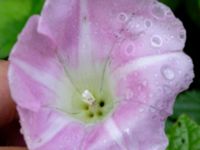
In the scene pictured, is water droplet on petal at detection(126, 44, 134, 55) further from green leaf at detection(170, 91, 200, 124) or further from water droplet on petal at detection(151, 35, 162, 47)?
green leaf at detection(170, 91, 200, 124)

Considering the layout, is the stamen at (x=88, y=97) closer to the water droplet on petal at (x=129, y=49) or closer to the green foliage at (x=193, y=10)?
the water droplet on petal at (x=129, y=49)

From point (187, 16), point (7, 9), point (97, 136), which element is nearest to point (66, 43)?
point (97, 136)

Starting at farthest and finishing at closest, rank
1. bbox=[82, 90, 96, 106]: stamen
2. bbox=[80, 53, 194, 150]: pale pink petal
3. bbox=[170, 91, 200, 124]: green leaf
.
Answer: bbox=[170, 91, 200, 124]: green leaf, bbox=[82, 90, 96, 106]: stamen, bbox=[80, 53, 194, 150]: pale pink petal

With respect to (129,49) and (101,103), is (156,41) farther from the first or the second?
(101,103)

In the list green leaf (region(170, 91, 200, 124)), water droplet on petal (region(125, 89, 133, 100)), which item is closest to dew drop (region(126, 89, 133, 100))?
water droplet on petal (region(125, 89, 133, 100))

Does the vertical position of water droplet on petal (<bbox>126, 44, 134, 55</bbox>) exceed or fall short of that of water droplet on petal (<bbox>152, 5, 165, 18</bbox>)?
it falls short

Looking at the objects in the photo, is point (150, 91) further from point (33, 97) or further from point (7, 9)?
point (7, 9)

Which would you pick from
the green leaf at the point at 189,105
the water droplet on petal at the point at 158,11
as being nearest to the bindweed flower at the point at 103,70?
the water droplet on petal at the point at 158,11
